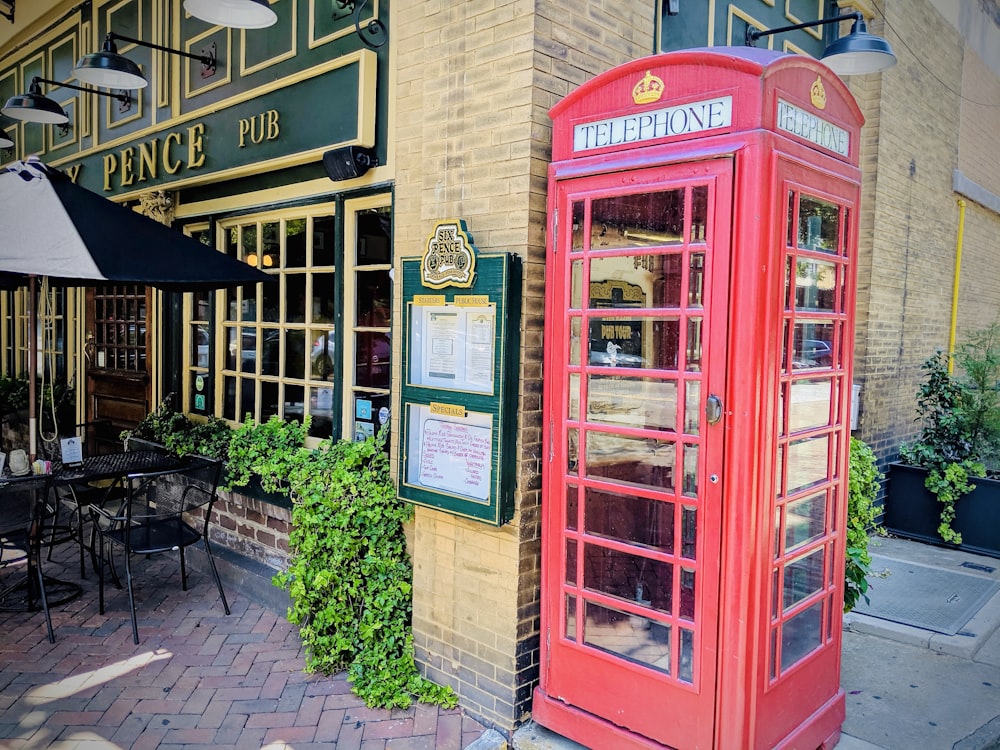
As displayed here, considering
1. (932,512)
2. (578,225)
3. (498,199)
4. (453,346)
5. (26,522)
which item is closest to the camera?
(578,225)

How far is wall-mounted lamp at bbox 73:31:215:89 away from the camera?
5.62m

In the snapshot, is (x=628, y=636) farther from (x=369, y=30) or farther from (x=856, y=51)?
(x=856, y=51)

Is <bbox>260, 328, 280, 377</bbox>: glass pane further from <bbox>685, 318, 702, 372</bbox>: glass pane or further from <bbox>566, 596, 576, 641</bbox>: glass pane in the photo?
<bbox>685, 318, 702, 372</bbox>: glass pane

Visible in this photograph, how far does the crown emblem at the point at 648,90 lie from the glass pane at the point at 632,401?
121 centimetres

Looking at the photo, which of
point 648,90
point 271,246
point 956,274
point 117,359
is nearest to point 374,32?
point 271,246

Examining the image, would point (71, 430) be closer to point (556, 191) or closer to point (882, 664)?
point (556, 191)

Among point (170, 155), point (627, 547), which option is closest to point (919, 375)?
point (627, 547)

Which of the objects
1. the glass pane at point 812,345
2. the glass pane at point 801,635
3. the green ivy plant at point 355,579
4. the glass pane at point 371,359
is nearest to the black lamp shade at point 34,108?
the glass pane at point 371,359

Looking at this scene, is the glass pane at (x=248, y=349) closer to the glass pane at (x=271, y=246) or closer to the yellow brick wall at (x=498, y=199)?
the glass pane at (x=271, y=246)

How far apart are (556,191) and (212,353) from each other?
13.5 ft

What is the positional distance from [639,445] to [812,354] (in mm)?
894

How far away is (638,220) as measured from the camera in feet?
10.3

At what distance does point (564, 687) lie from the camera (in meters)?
3.48

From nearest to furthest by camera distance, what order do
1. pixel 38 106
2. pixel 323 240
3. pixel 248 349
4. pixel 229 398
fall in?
1. pixel 323 240
2. pixel 248 349
3. pixel 229 398
4. pixel 38 106
